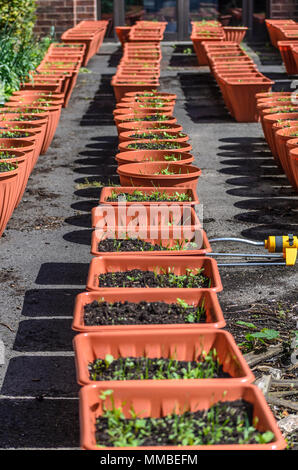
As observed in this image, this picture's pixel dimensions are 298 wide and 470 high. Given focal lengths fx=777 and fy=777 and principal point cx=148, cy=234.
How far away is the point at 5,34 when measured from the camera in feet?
38.8

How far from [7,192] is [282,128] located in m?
2.99

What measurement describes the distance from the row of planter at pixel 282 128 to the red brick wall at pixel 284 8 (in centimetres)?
911

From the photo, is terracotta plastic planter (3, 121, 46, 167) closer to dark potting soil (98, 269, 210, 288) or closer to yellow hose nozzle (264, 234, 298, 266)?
yellow hose nozzle (264, 234, 298, 266)

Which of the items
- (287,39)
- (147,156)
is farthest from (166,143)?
(287,39)

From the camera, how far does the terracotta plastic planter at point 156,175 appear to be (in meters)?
5.89

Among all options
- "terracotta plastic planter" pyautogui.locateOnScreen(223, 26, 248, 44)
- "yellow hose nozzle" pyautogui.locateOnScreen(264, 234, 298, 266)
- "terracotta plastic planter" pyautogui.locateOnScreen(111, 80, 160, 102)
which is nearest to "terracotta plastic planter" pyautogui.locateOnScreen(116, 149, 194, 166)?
"yellow hose nozzle" pyautogui.locateOnScreen(264, 234, 298, 266)

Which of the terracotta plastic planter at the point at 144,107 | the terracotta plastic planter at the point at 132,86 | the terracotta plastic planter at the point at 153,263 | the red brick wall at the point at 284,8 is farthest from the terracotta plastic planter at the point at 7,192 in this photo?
the red brick wall at the point at 284,8

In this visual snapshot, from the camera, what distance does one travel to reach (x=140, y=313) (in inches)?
143

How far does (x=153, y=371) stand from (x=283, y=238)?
2.07 metres

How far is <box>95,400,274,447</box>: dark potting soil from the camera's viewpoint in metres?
2.68

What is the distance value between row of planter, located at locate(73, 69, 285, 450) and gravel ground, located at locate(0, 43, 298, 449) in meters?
0.51

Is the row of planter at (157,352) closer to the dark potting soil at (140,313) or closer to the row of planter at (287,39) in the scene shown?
the dark potting soil at (140,313)
